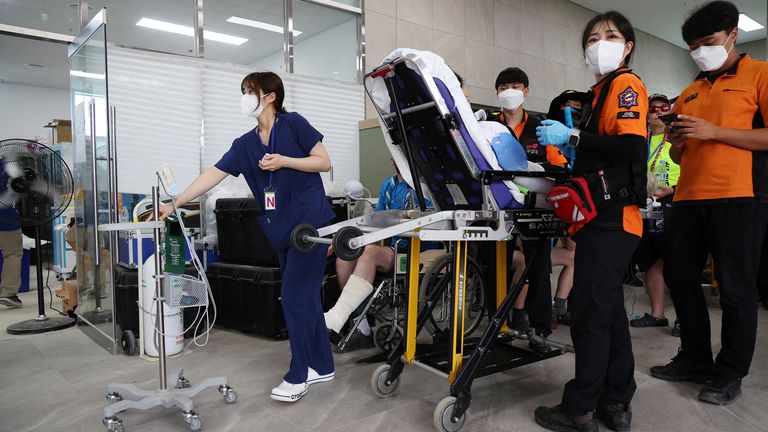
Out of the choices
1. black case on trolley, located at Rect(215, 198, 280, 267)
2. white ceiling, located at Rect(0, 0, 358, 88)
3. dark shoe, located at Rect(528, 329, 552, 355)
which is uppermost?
white ceiling, located at Rect(0, 0, 358, 88)

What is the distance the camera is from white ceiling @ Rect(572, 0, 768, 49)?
319 inches

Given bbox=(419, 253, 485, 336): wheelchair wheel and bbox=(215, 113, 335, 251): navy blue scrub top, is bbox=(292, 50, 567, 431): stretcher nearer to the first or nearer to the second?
bbox=(215, 113, 335, 251): navy blue scrub top

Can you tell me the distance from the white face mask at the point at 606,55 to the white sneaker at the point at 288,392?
173 centimetres

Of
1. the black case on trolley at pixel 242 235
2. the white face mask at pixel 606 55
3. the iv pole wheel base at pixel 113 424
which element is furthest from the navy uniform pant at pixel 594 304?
the black case on trolley at pixel 242 235

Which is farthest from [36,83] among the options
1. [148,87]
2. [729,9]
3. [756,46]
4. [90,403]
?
[756,46]

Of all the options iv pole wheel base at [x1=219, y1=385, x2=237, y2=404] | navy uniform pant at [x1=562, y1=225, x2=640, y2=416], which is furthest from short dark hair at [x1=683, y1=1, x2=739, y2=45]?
iv pole wheel base at [x1=219, y1=385, x2=237, y2=404]

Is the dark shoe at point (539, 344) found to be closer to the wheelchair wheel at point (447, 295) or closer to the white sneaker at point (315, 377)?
the wheelchair wheel at point (447, 295)

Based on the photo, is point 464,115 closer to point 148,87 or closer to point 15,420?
point 15,420

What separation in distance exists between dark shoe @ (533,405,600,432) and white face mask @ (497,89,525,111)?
5.06ft

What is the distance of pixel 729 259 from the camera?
7.16 feet

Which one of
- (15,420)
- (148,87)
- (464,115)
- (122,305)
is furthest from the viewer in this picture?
(148,87)

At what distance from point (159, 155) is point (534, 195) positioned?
342 centimetres

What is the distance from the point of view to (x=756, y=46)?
10.6m

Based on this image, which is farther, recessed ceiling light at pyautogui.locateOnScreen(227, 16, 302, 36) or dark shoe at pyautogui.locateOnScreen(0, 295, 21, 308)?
recessed ceiling light at pyautogui.locateOnScreen(227, 16, 302, 36)
